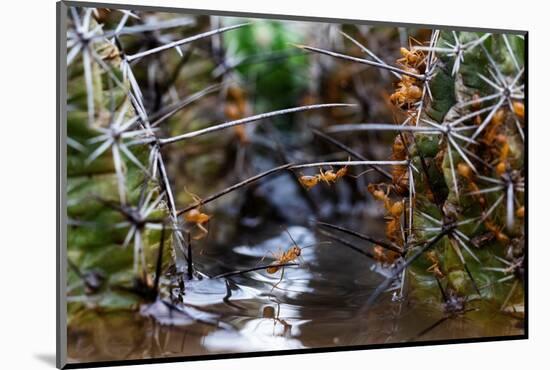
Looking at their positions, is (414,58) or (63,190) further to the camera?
(414,58)

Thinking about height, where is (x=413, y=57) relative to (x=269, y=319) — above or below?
above

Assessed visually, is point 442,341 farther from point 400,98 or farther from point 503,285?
point 400,98

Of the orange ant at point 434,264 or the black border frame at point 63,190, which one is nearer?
the black border frame at point 63,190

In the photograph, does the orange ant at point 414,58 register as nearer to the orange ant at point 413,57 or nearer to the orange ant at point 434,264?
the orange ant at point 413,57

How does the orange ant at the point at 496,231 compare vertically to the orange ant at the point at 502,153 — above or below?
below

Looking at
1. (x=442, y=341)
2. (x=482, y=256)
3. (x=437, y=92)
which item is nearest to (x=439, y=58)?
(x=437, y=92)

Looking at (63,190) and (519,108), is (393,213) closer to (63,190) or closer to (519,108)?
(519,108)

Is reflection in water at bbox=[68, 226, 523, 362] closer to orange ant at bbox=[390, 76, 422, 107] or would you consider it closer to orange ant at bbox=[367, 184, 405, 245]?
orange ant at bbox=[367, 184, 405, 245]

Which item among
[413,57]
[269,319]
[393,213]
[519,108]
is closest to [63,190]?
[269,319]

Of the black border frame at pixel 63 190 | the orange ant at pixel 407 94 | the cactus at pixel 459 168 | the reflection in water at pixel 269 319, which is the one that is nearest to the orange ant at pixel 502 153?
the cactus at pixel 459 168
